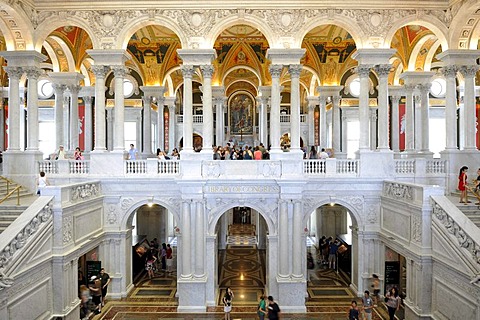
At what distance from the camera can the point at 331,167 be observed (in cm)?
1603

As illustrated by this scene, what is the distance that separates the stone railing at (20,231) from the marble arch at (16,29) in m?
7.67

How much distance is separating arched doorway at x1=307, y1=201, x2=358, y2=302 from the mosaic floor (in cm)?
4

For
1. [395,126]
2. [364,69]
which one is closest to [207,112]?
[364,69]

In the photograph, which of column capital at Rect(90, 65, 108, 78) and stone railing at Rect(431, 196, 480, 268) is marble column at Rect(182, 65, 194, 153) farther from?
stone railing at Rect(431, 196, 480, 268)

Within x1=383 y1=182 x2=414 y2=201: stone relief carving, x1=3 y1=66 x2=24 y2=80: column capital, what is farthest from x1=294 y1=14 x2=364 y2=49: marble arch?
x1=3 y1=66 x2=24 y2=80: column capital

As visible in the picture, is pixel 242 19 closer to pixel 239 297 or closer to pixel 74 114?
pixel 74 114

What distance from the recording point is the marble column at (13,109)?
52.7 feet

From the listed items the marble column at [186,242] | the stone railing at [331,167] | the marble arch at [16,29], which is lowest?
the marble column at [186,242]

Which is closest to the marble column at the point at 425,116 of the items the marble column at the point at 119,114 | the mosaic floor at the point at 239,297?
the mosaic floor at the point at 239,297

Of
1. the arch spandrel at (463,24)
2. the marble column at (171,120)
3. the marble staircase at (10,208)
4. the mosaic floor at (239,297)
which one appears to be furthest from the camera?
the marble column at (171,120)

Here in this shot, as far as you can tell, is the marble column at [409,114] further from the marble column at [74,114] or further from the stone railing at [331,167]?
the marble column at [74,114]

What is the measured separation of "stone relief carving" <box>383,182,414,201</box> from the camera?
13078 millimetres

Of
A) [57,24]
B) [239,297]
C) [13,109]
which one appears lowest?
[239,297]

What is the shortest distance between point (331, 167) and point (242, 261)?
27.3 feet
